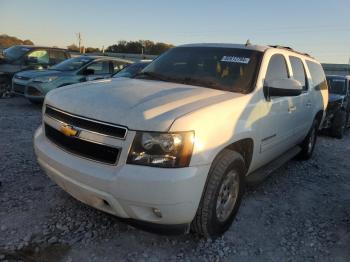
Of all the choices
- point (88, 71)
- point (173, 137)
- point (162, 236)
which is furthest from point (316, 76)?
point (88, 71)

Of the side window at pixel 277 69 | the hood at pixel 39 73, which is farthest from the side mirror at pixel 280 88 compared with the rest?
the hood at pixel 39 73

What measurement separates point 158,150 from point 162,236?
3.50 feet

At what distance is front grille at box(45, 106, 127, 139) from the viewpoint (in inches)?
112

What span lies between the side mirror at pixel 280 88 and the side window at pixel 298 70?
117cm

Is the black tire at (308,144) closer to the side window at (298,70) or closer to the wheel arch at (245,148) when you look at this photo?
the side window at (298,70)

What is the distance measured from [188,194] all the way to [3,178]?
2.77 meters

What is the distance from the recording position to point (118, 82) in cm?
396

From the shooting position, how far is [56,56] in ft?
44.9

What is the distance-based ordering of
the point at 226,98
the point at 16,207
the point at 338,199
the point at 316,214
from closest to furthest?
the point at 226,98
the point at 16,207
the point at 316,214
the point at 338,199

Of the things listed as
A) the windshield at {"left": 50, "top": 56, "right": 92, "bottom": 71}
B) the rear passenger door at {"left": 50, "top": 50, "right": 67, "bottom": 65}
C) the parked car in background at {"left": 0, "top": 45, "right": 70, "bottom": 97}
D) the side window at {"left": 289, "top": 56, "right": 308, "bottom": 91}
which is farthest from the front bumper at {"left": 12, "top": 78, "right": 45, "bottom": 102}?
the side window at {"left": 289, "top": 56, "right": 308, "bottom": 91}

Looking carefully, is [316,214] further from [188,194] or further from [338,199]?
[188,194]

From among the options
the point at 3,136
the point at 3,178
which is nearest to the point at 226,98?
the point at 3,178

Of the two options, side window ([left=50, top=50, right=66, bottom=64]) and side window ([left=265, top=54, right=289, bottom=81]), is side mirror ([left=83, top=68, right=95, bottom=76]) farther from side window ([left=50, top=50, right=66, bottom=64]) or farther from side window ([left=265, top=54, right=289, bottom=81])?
side window ([left=265, top=54, right=289, bottom=81])

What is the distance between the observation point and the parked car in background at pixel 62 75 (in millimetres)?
10126
